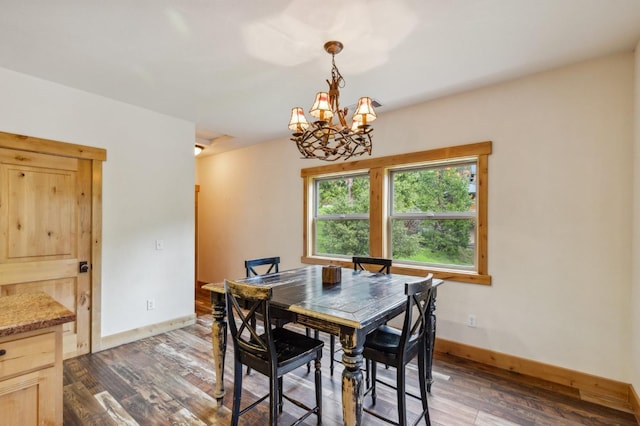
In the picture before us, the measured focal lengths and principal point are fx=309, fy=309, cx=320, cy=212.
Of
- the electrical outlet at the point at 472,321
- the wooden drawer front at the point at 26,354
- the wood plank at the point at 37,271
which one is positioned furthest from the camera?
the electrical outlet at the point at 472,321

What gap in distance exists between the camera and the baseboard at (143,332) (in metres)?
3.31

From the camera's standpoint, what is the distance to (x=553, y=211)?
2.66 metres

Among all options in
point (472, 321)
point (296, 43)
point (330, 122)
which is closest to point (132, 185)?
point (296, 43)

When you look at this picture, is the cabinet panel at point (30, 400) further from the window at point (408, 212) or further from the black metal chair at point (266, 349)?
the window at point (408, 212)

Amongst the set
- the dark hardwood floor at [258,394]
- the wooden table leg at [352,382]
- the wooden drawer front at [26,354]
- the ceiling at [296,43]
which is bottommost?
Result: the dark hardwood floor at [258,394]

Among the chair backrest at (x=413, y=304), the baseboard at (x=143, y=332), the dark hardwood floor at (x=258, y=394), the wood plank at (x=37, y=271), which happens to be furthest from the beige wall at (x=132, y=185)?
the chair backrest at (x=413, y=304)

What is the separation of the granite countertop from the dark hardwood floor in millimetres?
1029

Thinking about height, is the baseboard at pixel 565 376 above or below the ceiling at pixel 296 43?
below

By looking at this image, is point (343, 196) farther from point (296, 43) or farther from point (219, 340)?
point (219, 340)

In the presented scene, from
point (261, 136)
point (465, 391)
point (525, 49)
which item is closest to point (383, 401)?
point (465, 391)

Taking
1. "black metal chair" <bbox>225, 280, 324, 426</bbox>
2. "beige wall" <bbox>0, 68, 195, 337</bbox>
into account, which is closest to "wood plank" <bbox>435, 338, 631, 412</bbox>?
"black metal chair" <bbox>225, 280, 324, 426</bbox>

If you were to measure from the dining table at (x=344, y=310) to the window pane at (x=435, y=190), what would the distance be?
107 cm

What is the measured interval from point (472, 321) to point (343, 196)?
2140mm

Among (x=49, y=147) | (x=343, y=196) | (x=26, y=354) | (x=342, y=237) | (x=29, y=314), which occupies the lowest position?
(x=26, y=354)
